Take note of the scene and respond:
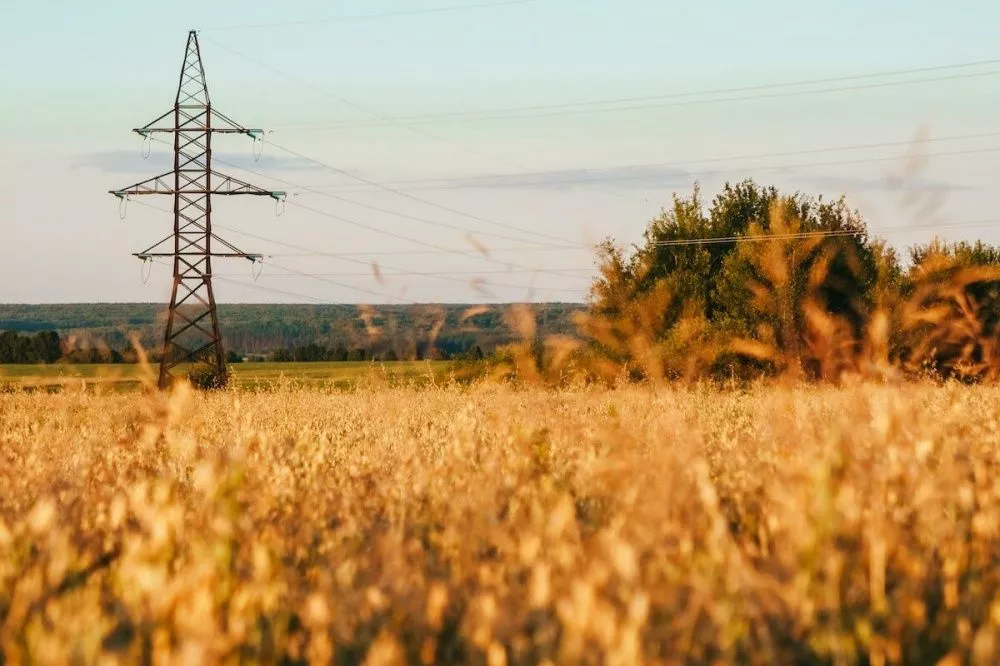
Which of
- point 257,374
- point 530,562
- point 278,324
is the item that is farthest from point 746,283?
point 278,324

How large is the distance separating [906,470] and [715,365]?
43076 millimetres

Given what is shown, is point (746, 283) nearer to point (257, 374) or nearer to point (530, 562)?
point (257, 374)

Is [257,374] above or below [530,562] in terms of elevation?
below

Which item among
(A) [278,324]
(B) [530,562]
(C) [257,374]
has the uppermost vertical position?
(A) [278,324]

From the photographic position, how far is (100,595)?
3584mm

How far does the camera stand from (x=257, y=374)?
70.2 metres

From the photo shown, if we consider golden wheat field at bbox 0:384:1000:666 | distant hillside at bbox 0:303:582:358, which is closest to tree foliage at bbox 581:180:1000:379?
distant hillside at bbox 0:303:582:358

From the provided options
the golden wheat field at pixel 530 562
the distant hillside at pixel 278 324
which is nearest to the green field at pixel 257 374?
the distant hillside at pixel 278 324

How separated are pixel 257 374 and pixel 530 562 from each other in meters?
68.5

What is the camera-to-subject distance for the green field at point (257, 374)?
11297 millimetres

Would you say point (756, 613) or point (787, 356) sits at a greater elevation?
point (787, 356)

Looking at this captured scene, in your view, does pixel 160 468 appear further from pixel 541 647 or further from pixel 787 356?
pixel 541 647

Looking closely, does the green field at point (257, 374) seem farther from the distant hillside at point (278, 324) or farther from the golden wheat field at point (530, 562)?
the golden wheat field at point (530, 562)

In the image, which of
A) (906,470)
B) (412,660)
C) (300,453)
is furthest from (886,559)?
(300,453)
